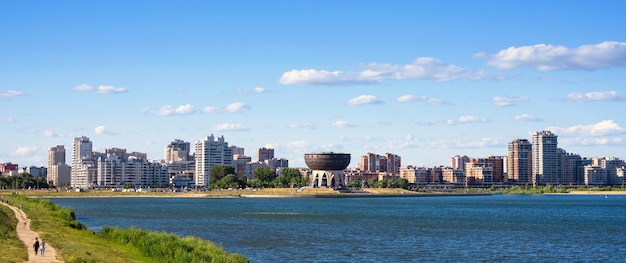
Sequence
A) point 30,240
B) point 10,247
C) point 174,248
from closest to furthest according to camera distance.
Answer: point 10,247
point 174,248
point 30,240

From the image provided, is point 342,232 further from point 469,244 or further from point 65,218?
point 65,218

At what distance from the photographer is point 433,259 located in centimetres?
5556

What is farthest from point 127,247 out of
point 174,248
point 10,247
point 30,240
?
point 10,247

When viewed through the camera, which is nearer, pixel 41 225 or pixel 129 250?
pixel 129 250

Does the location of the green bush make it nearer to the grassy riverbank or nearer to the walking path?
the grassy riverbank

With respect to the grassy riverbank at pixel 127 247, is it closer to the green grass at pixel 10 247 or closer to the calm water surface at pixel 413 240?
the green grass at pixel 10 247

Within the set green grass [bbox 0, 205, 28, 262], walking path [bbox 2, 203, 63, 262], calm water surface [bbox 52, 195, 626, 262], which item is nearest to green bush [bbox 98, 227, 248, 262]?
walking path [bbox 2, 203, 63, 262]

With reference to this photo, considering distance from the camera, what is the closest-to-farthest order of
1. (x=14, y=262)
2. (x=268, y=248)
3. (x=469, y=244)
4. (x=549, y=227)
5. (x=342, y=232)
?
(x=14, y=262)
(x=268, y=248)
(x=469, y=244)
(x=342, y=232)
(x=549, y=227)

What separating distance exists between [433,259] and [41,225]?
115 feet

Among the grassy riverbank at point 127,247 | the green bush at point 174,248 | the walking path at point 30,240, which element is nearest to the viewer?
the walking path at point 30,240

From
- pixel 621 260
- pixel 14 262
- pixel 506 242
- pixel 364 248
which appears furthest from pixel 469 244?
pixel 14 262

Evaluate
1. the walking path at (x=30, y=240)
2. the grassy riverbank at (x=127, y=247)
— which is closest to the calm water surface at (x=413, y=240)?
the grassy riverbank at (x=127, y=247)

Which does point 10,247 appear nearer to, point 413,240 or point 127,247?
point 127,247

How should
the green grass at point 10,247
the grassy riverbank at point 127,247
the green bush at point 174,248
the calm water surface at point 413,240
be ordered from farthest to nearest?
the calm water surface at point 413,240
the grassy riverbank at point 127,247
the green bush at point 174,248
the green grass at point 10,247
